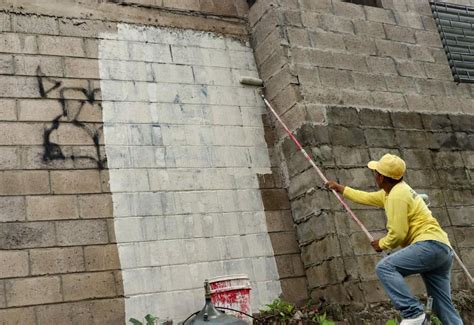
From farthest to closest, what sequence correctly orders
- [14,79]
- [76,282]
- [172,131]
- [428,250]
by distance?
[172,131] → [14,79] → [76,282] → [428,250]

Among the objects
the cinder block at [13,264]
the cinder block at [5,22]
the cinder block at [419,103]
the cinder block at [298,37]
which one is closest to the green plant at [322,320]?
the cinder block at [13,264]

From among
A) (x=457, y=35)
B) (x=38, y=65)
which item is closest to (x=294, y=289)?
(x=38, y=65)

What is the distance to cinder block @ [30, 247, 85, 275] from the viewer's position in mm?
4867

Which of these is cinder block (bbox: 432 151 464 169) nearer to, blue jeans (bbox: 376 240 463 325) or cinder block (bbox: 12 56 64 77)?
blue jeans (bbox: 376 240 463 325)

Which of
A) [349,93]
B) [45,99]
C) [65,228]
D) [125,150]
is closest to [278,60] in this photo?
[349,93]

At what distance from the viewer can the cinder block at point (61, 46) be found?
5645 mm

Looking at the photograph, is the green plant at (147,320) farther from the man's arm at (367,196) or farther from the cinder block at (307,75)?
the cinder block at (307,75)

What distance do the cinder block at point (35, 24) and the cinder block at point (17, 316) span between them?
2712mm

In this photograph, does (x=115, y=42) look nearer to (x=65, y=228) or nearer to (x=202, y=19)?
(x=202, y=19)

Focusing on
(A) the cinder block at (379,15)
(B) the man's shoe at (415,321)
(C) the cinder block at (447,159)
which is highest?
(A) the cinder block at (379,15)

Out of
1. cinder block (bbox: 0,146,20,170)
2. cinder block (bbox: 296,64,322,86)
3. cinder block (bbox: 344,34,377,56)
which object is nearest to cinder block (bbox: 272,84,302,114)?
cinder block (bbox: 296,64,322,86)

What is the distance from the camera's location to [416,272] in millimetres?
4141

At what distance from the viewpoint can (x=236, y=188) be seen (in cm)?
598

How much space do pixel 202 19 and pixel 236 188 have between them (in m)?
2.12
